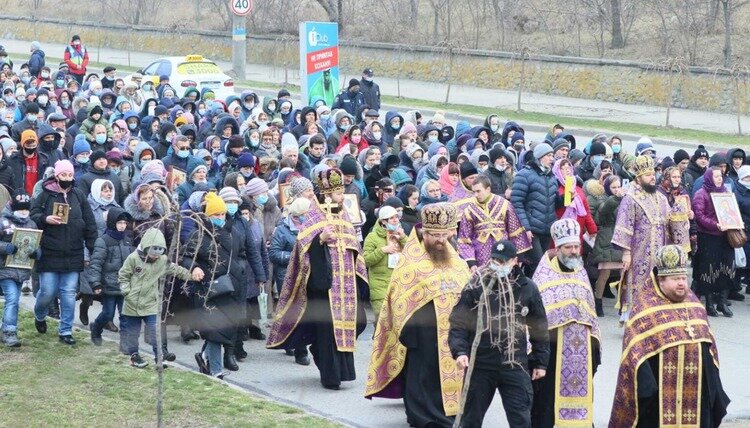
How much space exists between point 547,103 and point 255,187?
23792 millimetres

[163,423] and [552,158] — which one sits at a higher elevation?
[552,158]

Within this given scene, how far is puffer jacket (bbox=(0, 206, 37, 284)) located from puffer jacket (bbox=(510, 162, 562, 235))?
4949mm

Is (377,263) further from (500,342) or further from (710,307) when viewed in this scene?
(710,307)

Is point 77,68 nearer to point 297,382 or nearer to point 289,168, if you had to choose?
point 289,168

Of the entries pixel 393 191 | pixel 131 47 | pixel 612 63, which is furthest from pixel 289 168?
pixel 131 47

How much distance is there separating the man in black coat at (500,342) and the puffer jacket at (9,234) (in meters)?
4.52

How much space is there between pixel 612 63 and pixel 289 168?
23669mm

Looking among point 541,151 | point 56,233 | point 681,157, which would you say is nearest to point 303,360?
point 56,233

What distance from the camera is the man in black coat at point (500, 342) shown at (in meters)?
9.47

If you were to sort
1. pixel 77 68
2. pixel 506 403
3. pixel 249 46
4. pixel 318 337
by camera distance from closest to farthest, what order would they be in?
1. pixel 506 403
2. pixel 318 337
3. pixel 77 68
4. pixel 249 46

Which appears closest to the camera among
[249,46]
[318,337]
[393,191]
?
[318,337]

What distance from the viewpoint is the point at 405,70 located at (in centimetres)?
4347

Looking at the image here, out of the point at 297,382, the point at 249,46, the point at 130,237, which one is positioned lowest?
the point at 297,382

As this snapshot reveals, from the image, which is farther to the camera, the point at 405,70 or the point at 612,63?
the point at 405,70
